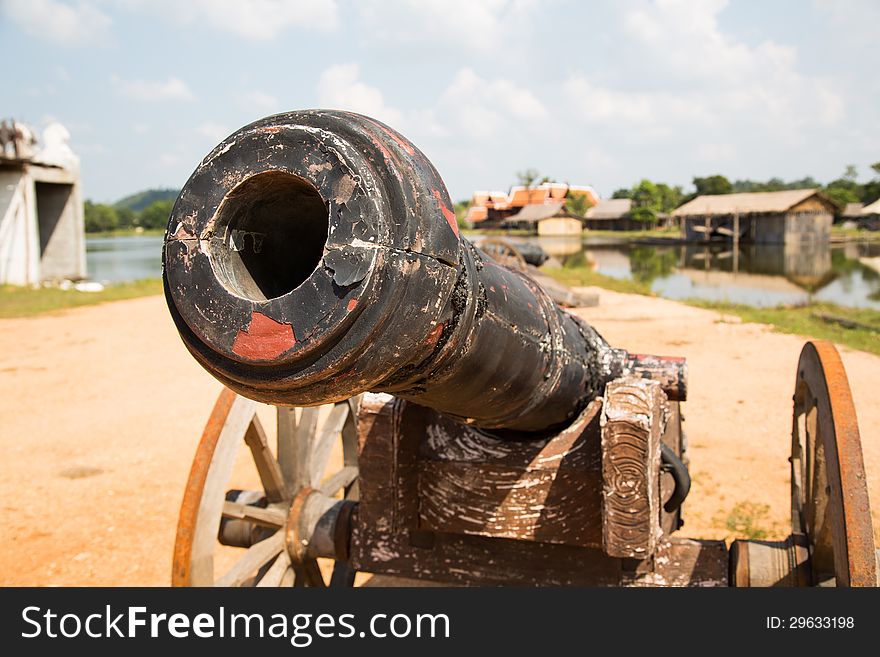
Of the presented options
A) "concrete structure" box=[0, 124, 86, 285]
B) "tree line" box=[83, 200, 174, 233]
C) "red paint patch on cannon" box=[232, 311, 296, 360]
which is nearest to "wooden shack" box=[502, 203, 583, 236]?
"concrete structure" box=[0, 124, 86, 285]

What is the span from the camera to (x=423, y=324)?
1290mm

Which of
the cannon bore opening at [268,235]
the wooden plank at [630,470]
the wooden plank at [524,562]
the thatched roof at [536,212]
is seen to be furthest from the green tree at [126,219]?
the cannon bore opening at [268,235]

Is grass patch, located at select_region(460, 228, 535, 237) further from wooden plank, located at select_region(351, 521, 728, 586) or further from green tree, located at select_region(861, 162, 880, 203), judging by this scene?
wooden plank, located at select_region(351, 521, 728, 586)

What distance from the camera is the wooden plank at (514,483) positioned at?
93.0 inches

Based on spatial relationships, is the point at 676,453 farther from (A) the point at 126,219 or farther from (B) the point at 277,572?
(A) the point at 126,219

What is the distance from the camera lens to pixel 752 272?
26.2 m

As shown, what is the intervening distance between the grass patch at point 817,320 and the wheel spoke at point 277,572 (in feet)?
27.2

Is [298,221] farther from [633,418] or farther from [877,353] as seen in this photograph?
[877,353]

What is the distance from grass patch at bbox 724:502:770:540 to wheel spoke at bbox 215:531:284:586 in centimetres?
→ 253

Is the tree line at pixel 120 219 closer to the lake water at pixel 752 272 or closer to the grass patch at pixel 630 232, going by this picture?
the grass patch at pixel 630 232

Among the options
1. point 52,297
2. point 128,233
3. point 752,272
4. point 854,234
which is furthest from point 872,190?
point 128,233

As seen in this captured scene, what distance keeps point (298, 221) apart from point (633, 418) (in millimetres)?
1205

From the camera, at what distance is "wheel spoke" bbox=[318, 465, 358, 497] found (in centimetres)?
346

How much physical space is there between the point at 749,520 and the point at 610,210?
63245 mm
